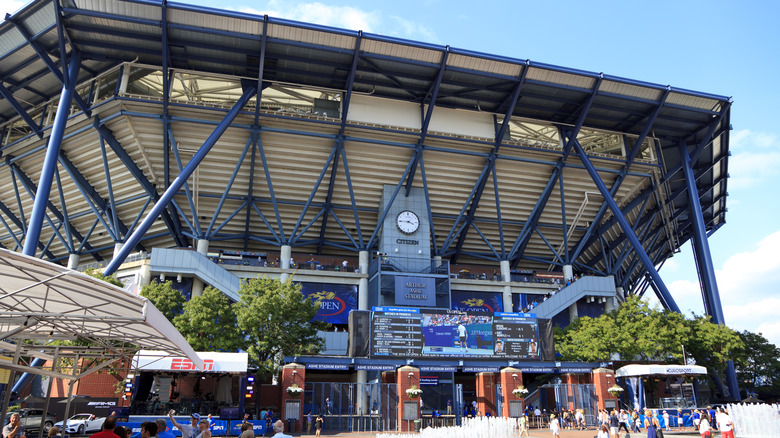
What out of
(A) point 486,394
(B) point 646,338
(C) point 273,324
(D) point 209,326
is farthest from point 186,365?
(B) point 646,338

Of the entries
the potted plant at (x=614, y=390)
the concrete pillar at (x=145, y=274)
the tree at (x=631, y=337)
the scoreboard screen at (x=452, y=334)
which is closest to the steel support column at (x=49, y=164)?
the concrete pillar at (x=145, y=274)

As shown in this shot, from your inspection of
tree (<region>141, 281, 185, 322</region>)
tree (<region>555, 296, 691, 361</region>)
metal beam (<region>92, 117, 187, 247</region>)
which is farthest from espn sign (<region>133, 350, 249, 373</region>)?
tree (<region>555, 296, 691, 361</region>)

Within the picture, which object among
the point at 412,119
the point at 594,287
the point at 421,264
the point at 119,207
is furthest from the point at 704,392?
the point at 119,207

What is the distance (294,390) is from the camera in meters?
31.2

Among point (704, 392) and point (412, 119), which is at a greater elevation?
point (412, 119)

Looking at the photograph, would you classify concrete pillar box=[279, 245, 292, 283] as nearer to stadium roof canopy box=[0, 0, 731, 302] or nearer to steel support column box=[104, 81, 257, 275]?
stadium roof canopy box=[0, 0, 731, 302]

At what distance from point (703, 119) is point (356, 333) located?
35.3 meters

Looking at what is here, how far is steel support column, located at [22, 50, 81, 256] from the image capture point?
114 ft

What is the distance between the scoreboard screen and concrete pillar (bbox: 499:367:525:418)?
178 centimetres

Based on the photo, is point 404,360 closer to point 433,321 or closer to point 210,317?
point 433,321

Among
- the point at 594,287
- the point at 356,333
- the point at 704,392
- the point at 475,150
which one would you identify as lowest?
the point at 704,392

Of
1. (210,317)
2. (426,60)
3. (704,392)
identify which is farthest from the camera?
(704,392)

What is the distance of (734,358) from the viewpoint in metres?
45.8

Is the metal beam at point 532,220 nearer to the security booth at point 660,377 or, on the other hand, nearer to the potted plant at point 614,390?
the security booth at point 660,377
